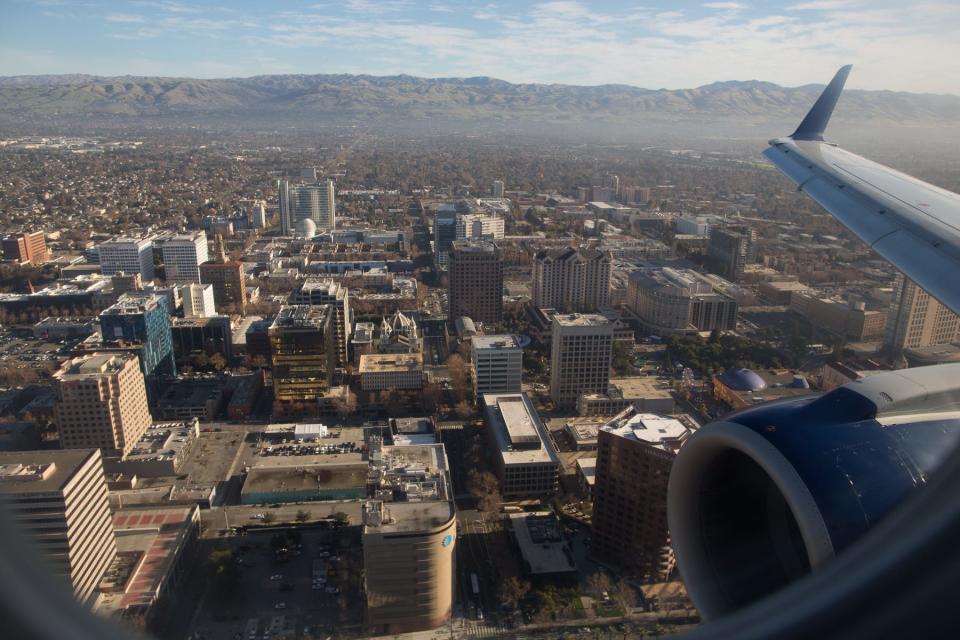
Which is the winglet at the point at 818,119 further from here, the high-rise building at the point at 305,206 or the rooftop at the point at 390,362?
the high-rise building at the point at 305,206

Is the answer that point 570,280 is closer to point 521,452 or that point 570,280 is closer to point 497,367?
point 497,367

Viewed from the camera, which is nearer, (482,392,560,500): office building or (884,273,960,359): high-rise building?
(482,392,560,500): office building

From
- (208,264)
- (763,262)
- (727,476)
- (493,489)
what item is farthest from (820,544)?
(763,262)

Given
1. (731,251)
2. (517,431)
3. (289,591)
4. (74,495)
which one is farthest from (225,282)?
(731,251)

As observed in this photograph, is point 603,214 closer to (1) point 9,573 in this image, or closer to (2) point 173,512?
(2) point 173,512

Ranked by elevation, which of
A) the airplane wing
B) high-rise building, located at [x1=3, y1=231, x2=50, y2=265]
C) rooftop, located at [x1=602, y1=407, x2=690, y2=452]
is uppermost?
the airplane wing

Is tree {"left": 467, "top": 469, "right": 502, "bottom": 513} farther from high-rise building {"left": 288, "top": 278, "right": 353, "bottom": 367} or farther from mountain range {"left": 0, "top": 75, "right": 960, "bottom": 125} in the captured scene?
mountain range {"left": 0, "top": 75, "right": 960, "bottom": 125}

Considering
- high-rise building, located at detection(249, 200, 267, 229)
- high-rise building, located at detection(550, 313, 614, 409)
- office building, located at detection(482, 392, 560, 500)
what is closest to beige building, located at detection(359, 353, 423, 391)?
office building, located at detection(482, 392, 560, 500)
